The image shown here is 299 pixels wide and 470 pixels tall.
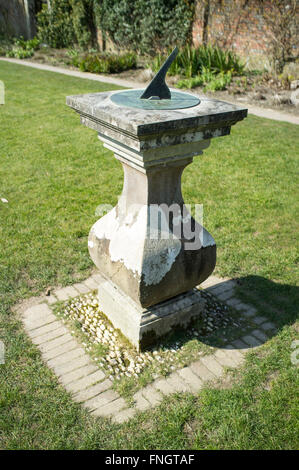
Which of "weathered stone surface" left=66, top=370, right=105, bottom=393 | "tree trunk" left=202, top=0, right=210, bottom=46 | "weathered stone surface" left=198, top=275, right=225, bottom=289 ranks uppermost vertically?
"tree trunk" left=202, top=0, right=210, bottom=46

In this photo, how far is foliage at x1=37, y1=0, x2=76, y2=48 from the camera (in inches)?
668

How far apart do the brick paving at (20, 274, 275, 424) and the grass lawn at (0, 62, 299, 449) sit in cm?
8

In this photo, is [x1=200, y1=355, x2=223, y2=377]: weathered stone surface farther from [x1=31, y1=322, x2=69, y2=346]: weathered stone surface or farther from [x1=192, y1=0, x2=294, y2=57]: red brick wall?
[x1=192, y1=0, x2=294, y2=57]: red brick wall

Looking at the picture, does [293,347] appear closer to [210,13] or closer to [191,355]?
[191,355]

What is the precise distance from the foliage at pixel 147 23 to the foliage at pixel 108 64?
1.06m

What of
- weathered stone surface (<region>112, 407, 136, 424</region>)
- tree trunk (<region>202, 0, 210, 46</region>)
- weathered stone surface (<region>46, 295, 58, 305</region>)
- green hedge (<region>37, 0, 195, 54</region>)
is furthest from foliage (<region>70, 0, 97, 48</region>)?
weathered stone surface (<region>112, 407, 136, 424</region>)

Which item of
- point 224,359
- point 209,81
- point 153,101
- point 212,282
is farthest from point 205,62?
point 224,359

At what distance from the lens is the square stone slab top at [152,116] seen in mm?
2229

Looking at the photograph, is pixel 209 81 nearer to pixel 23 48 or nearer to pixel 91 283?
pixel 91 283

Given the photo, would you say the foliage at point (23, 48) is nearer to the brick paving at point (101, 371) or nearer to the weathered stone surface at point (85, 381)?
→ the brick paving at point (101, 371)

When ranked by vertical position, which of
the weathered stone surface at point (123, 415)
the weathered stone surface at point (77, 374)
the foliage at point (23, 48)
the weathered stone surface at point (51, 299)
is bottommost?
the weathered stone surface at point (123, 415)

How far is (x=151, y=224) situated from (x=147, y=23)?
41.9 ft

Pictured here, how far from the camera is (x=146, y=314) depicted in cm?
301

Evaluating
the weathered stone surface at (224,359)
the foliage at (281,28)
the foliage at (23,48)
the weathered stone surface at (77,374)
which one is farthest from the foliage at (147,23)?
the weathered stone surface at (77,374)
